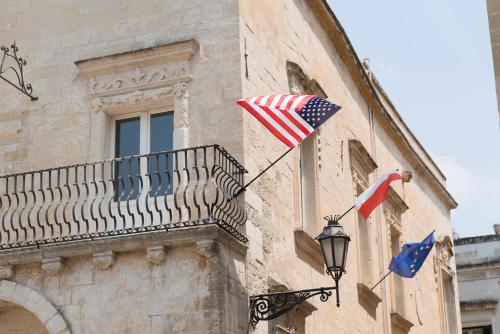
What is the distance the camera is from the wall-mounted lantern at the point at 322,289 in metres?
10.1

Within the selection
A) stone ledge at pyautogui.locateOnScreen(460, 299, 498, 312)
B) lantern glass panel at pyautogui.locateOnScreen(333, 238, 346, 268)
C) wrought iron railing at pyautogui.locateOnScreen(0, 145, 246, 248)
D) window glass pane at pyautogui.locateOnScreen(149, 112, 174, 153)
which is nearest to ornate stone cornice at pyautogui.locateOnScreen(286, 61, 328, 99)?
window glass pane at pyautogui.locateOnScreen(149, 112, 174, 153)

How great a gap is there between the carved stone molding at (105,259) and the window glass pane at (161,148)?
1.00m

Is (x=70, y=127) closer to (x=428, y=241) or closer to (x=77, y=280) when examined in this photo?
(x=77, y=280)

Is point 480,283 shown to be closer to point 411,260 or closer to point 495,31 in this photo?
point 411,260

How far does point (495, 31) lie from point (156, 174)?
4.29 m

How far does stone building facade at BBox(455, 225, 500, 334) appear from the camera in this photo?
81.9 feet

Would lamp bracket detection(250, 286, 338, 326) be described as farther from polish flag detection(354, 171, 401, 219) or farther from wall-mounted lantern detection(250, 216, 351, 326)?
polish flag detection(354, 171, 401, 219)

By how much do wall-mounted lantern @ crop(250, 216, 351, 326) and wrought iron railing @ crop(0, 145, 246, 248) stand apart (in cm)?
79

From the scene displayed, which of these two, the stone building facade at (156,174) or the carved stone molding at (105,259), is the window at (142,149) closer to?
the stone building facade at (156,174)

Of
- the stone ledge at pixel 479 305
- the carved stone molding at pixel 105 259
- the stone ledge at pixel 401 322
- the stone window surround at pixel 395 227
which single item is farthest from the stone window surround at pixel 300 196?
the stone ledge at pixel 479 305

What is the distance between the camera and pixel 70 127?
38.1ft

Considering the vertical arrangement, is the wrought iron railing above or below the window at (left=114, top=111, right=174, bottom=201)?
below

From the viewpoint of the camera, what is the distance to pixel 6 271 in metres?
10.4

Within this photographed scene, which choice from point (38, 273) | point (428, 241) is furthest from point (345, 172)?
point (38, 273)
